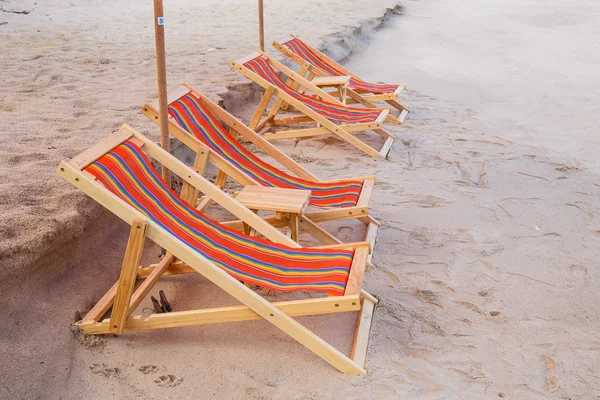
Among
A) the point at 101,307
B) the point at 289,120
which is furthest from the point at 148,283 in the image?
the point at 289,120

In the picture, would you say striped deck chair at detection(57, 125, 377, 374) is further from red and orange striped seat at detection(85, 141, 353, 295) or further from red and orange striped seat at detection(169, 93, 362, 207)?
red and orange striped seat at detection(169, 93, 362, 207)

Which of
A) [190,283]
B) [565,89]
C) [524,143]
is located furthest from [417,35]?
[190,283]

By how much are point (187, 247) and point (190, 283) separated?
0.76 m

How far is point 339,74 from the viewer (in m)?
6.30

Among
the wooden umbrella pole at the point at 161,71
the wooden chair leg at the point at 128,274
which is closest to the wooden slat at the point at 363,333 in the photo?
the wooden chair leg at the point at 128,274


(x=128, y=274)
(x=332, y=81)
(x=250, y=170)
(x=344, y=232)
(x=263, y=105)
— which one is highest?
(x=128, y=274)

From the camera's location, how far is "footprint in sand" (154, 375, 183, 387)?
2367 mm

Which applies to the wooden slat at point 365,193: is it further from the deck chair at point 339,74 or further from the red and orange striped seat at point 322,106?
the deck chair at point 339,74

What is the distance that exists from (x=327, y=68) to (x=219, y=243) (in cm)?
395

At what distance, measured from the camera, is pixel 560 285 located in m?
3.11

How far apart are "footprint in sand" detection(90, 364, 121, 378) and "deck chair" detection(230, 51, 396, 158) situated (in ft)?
8.73

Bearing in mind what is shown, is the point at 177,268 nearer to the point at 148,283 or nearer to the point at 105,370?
the point at 148,283

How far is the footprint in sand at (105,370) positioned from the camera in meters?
2.41

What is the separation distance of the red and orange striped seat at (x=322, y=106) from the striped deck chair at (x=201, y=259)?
2.24m
